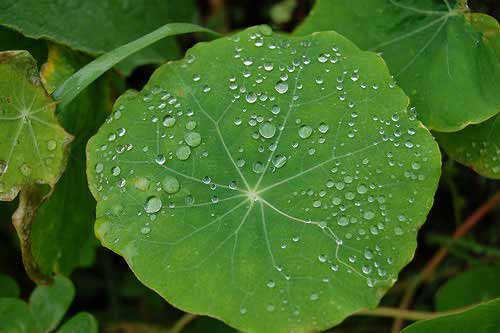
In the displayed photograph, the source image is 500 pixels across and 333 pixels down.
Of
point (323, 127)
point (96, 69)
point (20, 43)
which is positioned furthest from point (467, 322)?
point (20, 43)

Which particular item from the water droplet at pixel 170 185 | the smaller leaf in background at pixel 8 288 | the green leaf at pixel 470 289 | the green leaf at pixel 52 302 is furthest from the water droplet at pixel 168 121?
the green leaf at pixel 470 289

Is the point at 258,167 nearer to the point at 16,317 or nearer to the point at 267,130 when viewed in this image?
the point at 267,130

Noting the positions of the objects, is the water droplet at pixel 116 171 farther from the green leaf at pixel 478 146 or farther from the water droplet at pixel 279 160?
the green leaf at pixel 478 146

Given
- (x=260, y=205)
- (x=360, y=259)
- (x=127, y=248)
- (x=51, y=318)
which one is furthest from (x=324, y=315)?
(x=51, y=318)

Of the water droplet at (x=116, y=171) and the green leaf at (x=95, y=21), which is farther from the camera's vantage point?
the green leaf at (x=95, y=21)

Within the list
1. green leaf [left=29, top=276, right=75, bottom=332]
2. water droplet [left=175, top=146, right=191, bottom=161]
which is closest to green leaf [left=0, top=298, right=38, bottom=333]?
green leaf [left=29, top=276, right=75, bottom=332]

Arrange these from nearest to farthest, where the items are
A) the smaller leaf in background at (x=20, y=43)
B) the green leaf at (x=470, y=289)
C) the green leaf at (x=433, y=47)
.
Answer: the green leaf at (x=433, y=47) < the smaller leaf in background at (x=20, y=43) < the green leaf at (x=470, y=289)

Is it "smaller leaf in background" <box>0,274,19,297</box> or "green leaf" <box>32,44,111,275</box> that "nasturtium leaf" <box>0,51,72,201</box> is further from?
"smaller leaf in background" <box>0,274,19,297</box>
